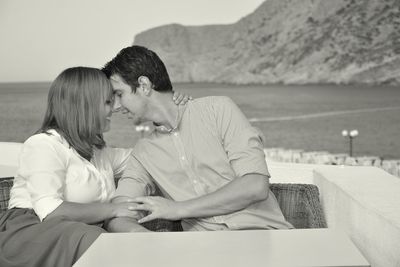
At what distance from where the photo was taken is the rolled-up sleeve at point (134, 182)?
1.81 metres

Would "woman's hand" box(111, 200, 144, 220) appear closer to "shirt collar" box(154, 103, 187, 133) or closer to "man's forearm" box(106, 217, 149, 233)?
"man's forearm" box(106, 217, 149, 233)

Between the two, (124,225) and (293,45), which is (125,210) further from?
(293,45)

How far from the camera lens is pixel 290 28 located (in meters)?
11.8

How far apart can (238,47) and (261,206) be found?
34.4 feet

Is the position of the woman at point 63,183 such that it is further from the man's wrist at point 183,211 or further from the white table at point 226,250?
the white table at point 226,250

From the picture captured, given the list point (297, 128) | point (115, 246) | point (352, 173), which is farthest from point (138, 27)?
point (115, 246)

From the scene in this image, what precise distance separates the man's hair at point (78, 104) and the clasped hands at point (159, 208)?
0.74ft

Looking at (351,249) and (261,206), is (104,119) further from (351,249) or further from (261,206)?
(351,249)

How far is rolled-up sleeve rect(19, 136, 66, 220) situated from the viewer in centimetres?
163

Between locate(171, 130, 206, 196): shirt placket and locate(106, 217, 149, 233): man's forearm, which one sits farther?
locate(171, 130, 206, 196): shirt placket

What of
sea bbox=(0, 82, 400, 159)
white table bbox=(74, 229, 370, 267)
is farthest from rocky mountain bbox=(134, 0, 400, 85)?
white table bbox=(74, 229, 370, 267)

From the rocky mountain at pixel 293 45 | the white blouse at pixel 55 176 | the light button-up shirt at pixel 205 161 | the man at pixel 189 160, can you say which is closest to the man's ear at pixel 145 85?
the man at pixel 189 160

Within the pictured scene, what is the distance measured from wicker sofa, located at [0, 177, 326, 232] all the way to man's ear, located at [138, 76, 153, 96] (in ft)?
1.23

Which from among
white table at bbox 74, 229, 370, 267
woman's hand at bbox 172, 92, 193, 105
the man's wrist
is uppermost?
woman's hand at bbox 172, 92, 193, 105
